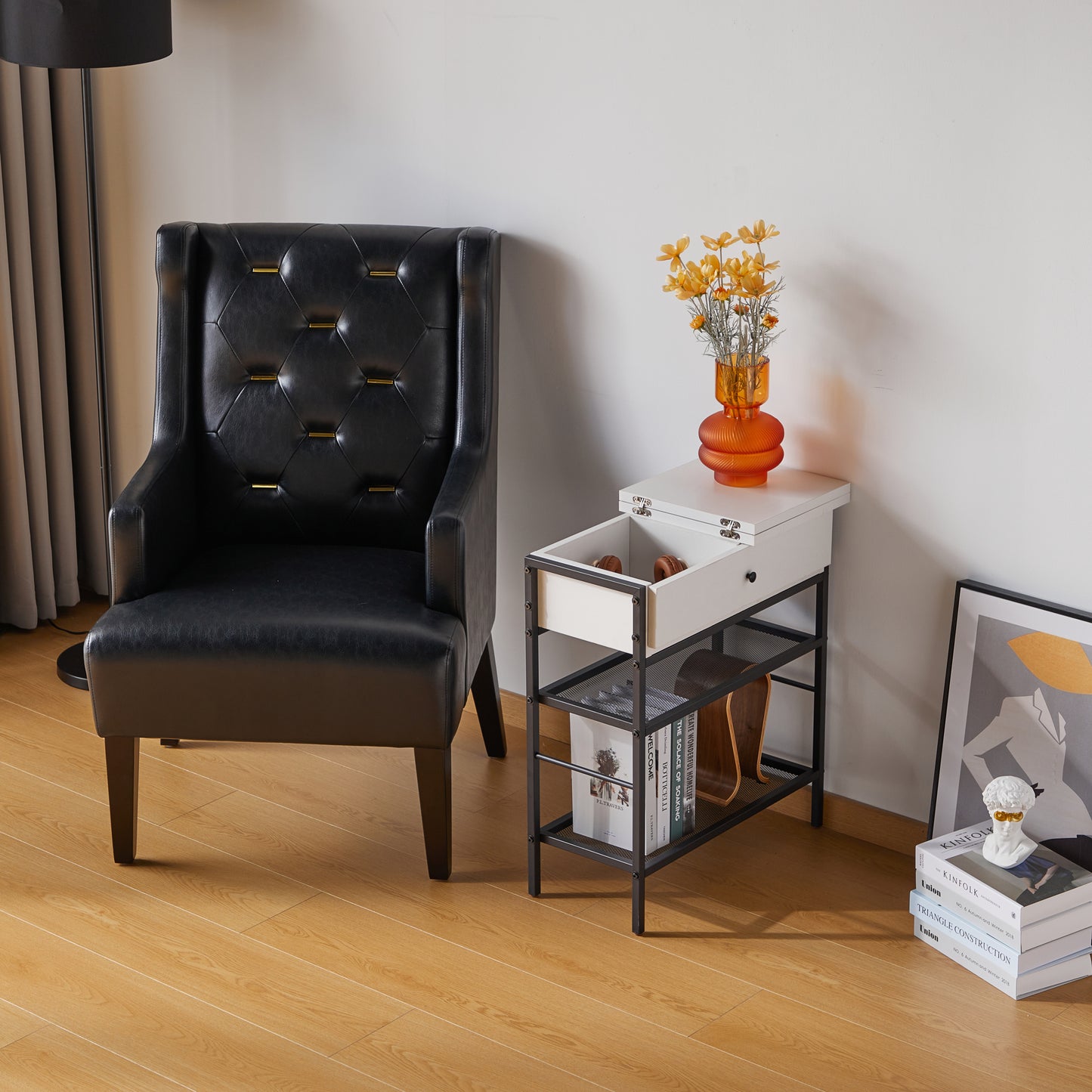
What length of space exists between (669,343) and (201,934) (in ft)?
4.24

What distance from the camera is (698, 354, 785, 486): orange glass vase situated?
8.11 feet

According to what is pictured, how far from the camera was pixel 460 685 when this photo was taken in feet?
8.09

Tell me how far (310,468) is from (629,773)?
2.89ft

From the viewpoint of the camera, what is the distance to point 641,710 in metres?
2.30

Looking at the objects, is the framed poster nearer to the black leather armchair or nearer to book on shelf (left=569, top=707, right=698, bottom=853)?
book on shelf (left=569, top=707, right=698, bottom=853)

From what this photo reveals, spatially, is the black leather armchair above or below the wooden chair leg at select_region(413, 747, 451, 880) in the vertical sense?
above

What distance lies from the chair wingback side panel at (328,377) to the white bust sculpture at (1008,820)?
1.15 metres

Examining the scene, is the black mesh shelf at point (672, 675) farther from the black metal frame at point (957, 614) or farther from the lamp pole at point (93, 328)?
the lamp pole at point (93, 328)

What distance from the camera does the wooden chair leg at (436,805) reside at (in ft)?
8.10

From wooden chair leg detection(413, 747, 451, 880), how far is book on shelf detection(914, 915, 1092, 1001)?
2.66ft

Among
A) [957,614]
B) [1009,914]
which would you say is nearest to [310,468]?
[957,614]

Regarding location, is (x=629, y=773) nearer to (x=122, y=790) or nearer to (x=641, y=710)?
(x=641, y=710)

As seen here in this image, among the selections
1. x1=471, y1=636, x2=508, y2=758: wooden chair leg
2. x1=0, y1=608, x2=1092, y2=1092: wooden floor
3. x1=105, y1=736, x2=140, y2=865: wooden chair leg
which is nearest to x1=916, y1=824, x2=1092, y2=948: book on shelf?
x1=0, y1=608, x2=1092, y2=1092: wooden floor

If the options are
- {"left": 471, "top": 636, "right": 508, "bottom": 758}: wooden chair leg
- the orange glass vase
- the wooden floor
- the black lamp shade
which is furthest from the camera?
{"left": 471, "top": 636, "right": 508, "bottom": 758}: wooden chair leg
